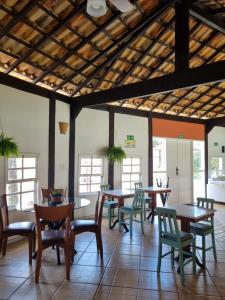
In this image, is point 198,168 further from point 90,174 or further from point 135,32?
point 135,32

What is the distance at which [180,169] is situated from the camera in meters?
8.56

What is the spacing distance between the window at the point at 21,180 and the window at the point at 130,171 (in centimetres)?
275

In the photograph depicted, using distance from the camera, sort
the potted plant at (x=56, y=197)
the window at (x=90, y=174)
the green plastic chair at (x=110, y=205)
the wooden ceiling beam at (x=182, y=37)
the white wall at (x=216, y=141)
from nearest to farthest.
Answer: the potted plant at (x=56, y=197)
the wooden ceiling beam at (x=182, y=37)
the green plastic chair at (x=110, y=205)
the window at (x=90, y=174)
the white wall at (x=216, y=141)

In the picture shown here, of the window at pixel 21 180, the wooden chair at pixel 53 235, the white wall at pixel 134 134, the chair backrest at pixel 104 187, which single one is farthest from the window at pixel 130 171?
the wooden chair at pixel 53 235

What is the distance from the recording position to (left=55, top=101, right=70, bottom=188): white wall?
585cm

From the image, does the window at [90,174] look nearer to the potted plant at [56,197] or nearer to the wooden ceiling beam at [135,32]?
the wooden ceiling beam at [135,32]

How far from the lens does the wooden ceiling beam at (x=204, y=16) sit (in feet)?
14.7

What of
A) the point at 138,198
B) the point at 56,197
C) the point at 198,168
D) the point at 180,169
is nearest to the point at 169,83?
the point at 138,198

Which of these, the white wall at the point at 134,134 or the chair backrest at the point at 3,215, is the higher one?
the white wall at the point at 134,134

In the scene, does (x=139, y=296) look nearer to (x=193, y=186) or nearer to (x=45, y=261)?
(x=45, y=261)

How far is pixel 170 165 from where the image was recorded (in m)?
8.28

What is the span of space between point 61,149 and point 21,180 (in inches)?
51.7

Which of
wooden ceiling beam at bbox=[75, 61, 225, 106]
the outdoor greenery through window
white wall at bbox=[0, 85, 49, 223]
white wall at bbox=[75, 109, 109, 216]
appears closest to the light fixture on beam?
white wall at bbox=[0, 85, 49, 223]

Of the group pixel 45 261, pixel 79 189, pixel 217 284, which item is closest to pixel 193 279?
pixel 217 284
